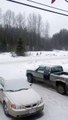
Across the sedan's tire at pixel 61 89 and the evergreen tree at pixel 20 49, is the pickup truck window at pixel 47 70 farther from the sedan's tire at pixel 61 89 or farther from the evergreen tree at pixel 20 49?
the evergreen tree at pixel 20 49

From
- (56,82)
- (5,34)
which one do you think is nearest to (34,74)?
(56,82)

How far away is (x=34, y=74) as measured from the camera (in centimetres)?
1335

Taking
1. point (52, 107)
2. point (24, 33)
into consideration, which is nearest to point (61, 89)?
point (52, 107)

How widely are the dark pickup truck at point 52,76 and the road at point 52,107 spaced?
1.43 feet

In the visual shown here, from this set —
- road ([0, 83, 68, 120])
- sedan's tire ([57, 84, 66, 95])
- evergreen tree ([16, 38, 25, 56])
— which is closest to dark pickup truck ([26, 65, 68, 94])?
sedan's tire ([57, 84, 66, 95])

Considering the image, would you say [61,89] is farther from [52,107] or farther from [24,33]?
[24,33]

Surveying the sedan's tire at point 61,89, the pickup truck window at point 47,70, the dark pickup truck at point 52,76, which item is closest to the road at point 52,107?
the sedan's tire at point 61,89

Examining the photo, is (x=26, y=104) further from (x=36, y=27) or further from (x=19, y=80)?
(x=36, y=27)

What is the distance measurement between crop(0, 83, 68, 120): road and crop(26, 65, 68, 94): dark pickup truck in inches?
17.1

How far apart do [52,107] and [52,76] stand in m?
2.98

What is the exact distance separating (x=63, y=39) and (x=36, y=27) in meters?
24.6

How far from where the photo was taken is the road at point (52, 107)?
7.66m

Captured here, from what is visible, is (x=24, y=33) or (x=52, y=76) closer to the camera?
(x=52, y=76)

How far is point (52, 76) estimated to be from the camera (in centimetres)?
1148
